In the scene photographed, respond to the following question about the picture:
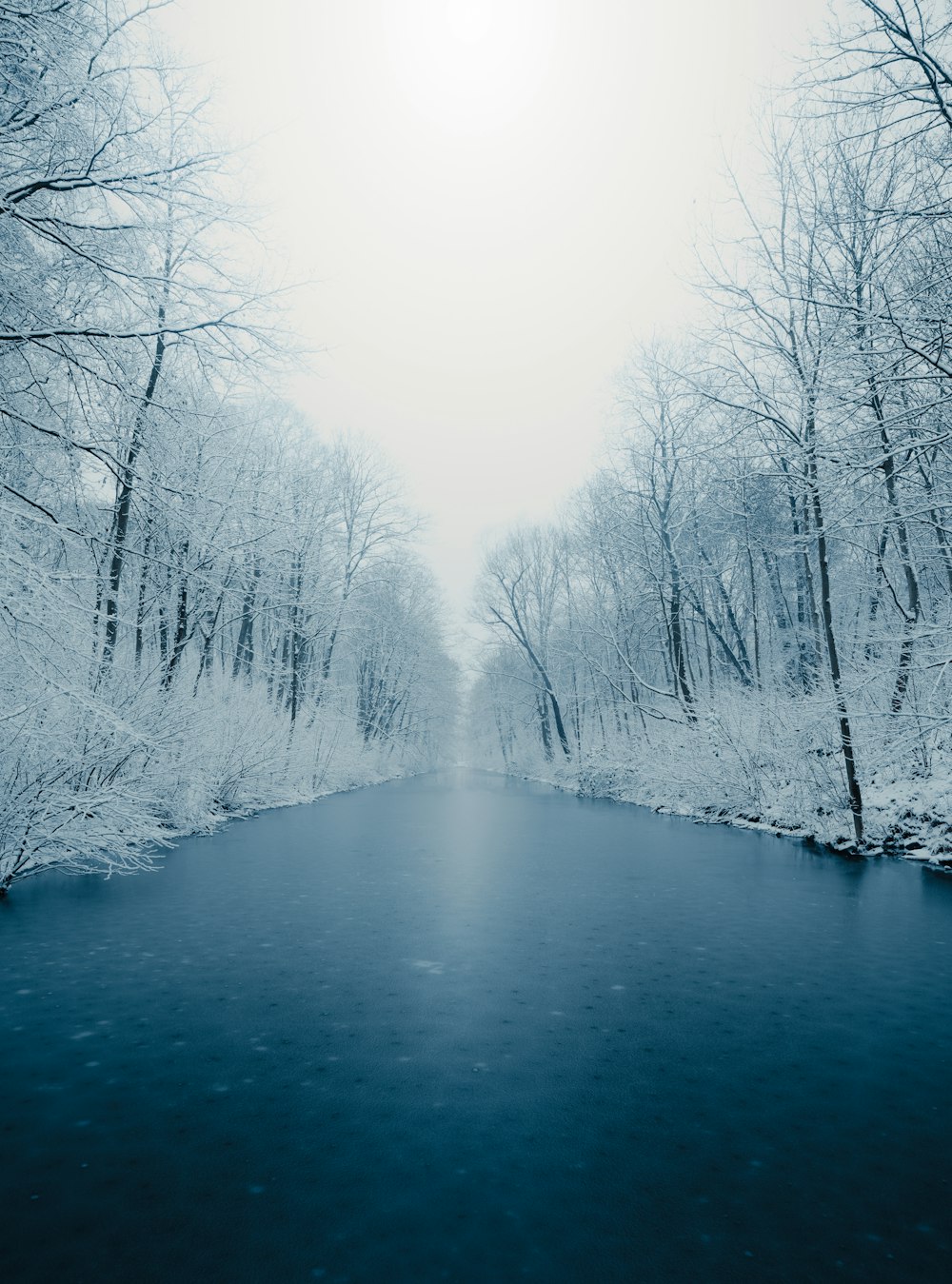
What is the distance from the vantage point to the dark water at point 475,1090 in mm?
2604

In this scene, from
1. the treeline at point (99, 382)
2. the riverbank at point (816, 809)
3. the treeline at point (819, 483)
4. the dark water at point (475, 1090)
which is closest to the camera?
the dark water at point (475, 1090)

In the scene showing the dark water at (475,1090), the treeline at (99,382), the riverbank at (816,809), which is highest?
the treeline at (99,382)

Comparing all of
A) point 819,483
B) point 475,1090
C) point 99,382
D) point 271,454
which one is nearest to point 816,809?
point 819,483

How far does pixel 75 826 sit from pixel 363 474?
22980 millimetres

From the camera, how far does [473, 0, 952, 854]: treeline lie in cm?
634

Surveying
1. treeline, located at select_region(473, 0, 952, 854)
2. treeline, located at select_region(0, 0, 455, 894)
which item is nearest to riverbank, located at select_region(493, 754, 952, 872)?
treeline, located at select_region(473, 0, 952, 854)

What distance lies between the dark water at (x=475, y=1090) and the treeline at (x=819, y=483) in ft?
12.4

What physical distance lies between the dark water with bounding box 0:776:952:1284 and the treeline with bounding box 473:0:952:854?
148 inches

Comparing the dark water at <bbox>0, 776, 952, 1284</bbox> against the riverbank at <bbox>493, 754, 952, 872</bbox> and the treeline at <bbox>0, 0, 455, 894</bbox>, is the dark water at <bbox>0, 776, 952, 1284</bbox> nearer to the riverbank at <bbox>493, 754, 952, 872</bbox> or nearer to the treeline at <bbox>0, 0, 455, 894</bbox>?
the treeline at <bbox>0, 0, 455, 894</bbox>

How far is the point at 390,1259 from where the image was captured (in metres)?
2.51

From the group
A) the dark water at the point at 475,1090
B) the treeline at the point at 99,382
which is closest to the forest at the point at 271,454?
the treeline at the point at 99,382

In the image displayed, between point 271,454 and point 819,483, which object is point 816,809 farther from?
point 271,454

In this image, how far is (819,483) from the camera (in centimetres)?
768

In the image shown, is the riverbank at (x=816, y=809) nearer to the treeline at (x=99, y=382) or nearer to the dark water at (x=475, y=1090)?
the dark water at (x=475, y=1090)
